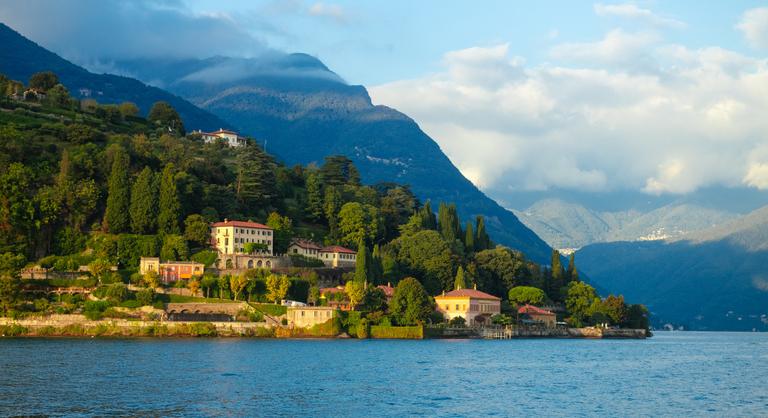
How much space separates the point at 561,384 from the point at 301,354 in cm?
2646

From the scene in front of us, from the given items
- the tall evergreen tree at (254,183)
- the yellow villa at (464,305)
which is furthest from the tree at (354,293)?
the tall evergreen tree at (254,183)

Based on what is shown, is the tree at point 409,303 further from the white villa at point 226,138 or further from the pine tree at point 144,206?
the white villa at point 226,138

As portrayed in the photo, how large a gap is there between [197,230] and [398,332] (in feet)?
87.4

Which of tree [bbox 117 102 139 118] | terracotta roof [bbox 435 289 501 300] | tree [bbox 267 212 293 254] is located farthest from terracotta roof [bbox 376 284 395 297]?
tree [bbox 117 102 139 118]

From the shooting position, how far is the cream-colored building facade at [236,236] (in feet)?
402

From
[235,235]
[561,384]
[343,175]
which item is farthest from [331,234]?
[561,384]

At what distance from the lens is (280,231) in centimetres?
13000

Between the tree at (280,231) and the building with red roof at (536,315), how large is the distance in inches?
1317

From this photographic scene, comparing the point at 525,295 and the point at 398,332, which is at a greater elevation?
the point at 525,295

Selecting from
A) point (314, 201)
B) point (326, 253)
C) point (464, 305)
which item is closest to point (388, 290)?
point (464, 305)

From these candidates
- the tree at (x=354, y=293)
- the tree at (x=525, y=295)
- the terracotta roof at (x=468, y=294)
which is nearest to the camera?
the tree at (x=354, y=293)

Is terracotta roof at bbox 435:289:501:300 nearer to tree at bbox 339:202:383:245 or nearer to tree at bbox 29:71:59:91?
tree at bbox 339:202:383:245

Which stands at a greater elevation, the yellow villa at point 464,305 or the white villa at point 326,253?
the white villa at point 326,253

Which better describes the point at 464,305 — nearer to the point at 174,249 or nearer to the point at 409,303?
the point at 409,303
